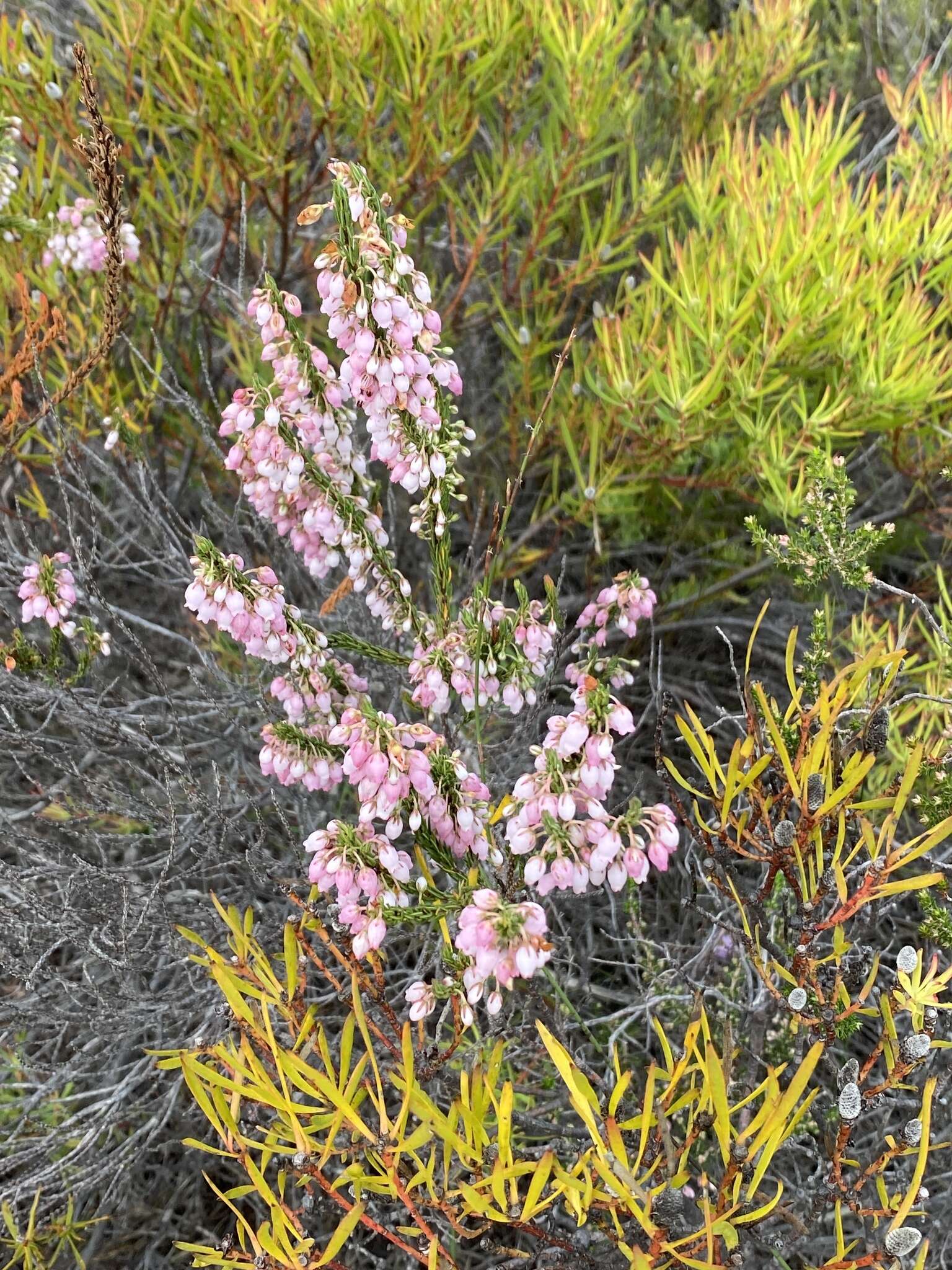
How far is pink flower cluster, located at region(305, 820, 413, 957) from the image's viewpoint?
958 millimetres

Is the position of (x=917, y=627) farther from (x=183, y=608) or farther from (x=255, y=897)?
(x=183, y=608)

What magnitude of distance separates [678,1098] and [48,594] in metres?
1.18

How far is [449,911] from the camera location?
1087mm

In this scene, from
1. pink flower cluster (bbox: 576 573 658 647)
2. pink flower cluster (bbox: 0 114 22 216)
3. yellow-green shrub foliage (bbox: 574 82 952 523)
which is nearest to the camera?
pink flower cluster (bbox: 576 573 658 647)

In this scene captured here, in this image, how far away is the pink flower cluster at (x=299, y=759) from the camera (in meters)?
1.18

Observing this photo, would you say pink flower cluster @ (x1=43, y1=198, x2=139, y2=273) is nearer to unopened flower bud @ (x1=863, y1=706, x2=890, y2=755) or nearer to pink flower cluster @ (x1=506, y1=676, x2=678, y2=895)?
pink flower cluster @ (x1=506, y1=676, x2=678, y2=895)

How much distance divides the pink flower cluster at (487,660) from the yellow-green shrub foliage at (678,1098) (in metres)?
0.26

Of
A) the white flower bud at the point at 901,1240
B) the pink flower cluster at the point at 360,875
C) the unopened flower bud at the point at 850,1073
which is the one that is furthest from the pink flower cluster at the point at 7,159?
the white flower bud at the point at 901,1240

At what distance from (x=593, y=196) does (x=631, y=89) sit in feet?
0.92

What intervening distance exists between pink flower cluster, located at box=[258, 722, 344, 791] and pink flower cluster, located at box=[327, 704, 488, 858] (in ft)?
0.51

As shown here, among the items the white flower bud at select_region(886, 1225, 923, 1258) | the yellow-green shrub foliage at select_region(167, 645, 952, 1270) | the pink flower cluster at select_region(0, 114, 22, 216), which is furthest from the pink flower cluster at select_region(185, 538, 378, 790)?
the pink flower cluster at select_region(0, 114, 22, 216)

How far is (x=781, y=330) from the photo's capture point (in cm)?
170

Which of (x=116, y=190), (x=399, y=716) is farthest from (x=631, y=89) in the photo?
(x=399, y=716)

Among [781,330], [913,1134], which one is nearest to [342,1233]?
[913,1134]
